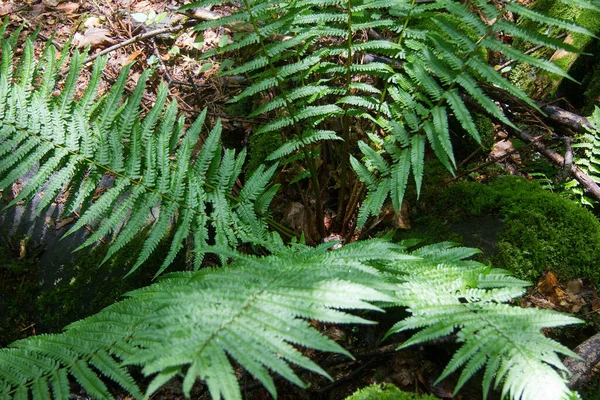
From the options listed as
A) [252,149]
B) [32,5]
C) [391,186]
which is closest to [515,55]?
[391,186]

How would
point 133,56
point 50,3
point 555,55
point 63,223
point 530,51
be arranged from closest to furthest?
1. point 63,223
2. point 555,55
3. point 530,51
4. point 133,56
5. point 50,3

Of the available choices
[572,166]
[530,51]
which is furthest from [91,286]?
[530,51]

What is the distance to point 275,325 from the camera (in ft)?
4.34

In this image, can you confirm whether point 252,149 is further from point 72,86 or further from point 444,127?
point 444,127

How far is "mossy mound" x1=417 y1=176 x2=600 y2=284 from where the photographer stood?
7.95 feet

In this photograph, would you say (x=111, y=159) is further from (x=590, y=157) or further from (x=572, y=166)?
(x=590, y=157)

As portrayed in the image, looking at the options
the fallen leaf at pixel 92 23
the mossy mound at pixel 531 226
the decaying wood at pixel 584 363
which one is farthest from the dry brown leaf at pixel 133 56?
the decaying wood at pixel 584 363

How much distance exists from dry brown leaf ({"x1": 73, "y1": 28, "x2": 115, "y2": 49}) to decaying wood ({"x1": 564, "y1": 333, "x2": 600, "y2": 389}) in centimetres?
372

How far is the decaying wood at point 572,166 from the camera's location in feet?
8.86

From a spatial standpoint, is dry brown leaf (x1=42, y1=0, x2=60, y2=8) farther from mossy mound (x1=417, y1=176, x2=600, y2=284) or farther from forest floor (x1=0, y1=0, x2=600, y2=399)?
mossy mound (x1=417, y1=176, x2=600, y2=284)

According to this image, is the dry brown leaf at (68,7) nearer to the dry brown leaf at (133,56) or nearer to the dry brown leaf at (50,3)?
the dry brown leaf at (50,3)


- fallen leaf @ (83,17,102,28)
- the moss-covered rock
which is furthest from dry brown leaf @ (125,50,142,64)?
the moss-covered rock

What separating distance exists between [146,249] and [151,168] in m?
0.40

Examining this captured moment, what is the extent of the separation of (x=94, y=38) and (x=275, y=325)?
10.7 ft
